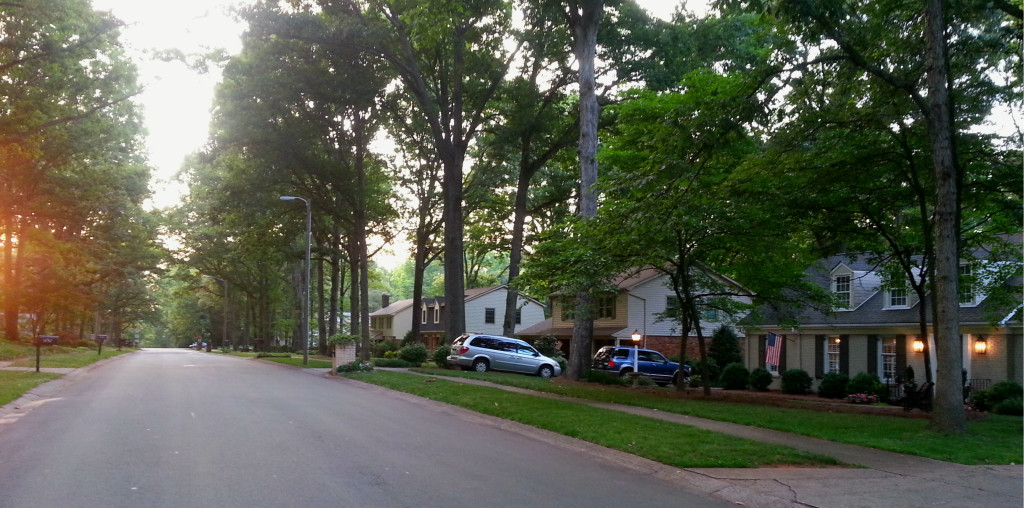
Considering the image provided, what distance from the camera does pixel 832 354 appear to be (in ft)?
97.2

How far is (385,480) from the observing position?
8.32 m

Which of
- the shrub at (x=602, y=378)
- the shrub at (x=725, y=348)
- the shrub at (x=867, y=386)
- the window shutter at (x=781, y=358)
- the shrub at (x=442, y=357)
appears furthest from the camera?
the shrub at (x=725, y=348)

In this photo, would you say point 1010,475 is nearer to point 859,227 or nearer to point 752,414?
point 752,414

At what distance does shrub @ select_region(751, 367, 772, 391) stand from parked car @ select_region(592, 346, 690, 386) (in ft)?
12.2

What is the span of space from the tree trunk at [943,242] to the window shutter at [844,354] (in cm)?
1565

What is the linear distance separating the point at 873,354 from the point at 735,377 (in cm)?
520

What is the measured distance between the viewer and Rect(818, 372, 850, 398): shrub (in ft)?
83.5

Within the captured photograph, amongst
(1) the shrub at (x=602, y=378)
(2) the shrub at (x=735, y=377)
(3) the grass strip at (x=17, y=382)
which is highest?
(3) the grass strip at (x=17, y=382)

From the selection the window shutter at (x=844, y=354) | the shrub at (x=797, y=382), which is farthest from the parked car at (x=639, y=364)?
the window shutter at (x=844, y=354)

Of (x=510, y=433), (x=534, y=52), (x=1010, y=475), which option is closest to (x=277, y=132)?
(x=534, y=52)

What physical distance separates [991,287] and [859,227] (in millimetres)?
3301

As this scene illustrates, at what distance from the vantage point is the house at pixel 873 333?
22266 mm

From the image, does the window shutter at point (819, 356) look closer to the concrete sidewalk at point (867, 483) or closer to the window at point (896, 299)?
the window at point (896, 299)

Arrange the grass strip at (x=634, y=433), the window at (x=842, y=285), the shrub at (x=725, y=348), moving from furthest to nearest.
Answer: the shrub at (x=725, y=348) → the window at (x=842, y=285) → the grass strip at (x=634, y=433)
